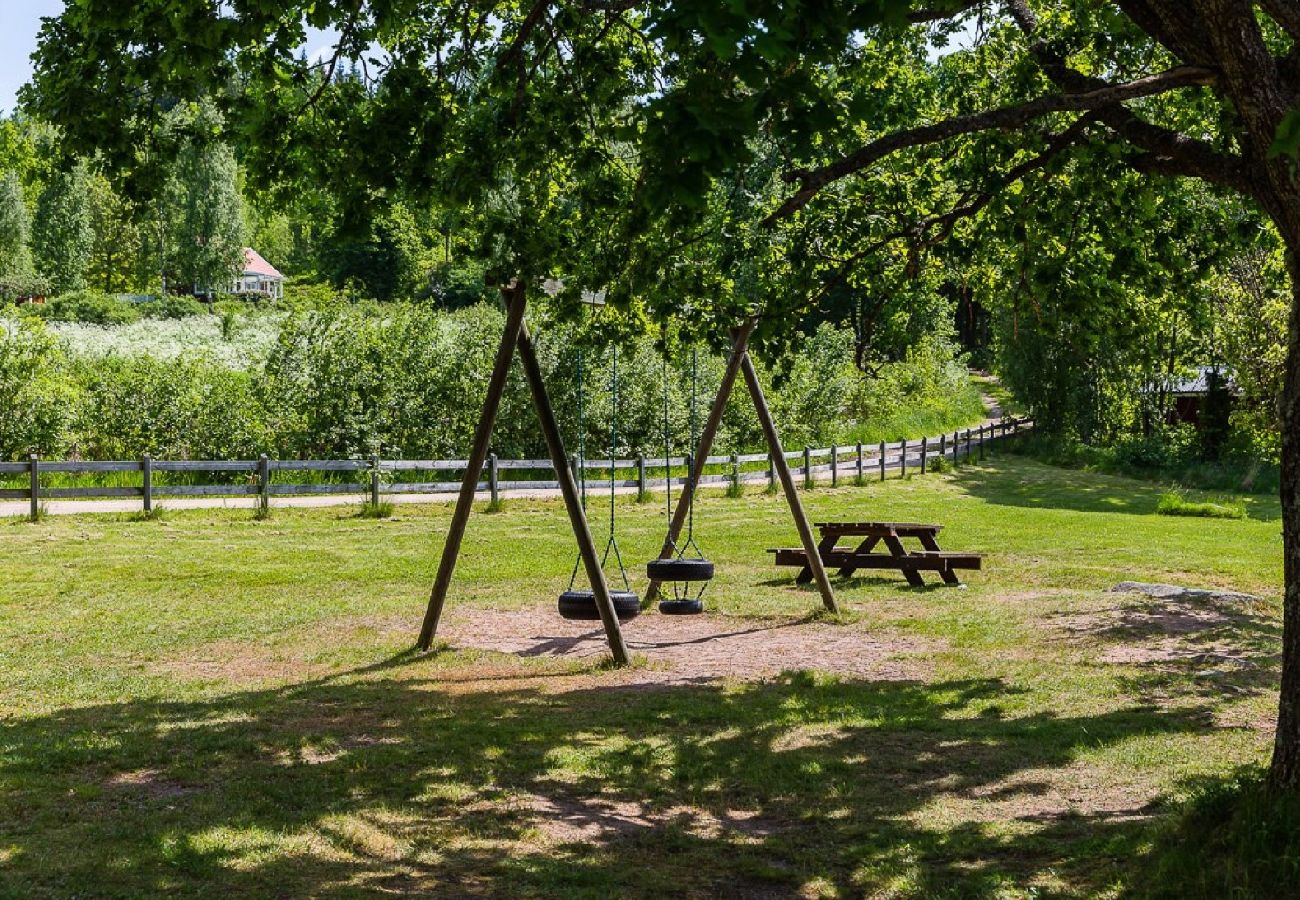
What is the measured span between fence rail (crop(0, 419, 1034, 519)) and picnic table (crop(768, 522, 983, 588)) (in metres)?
2.58

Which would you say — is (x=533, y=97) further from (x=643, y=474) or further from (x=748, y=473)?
(x=748, y=473)

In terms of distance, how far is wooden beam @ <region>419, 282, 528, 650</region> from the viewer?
1107 cm

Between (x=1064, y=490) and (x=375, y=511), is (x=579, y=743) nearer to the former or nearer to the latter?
(x=375, y=511)

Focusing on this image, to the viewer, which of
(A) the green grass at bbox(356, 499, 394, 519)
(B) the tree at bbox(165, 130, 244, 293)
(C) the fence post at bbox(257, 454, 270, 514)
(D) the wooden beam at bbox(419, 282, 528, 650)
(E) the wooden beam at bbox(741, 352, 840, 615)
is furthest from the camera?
(B) the tree at bbox(165, 130, 244, 293)

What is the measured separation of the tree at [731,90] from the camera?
606 cm

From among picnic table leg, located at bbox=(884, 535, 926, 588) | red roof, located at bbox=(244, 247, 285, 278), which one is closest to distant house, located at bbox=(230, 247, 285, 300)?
red roof, located at bbox=(244, 247, 285, 278)

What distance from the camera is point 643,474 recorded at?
2872 centimetres

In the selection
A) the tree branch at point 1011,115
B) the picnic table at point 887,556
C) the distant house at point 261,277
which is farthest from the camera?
the distant house at point 261,277

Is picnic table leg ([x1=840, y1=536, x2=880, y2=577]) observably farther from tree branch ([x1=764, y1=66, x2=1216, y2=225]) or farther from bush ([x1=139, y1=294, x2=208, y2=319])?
bush ([x1=139, y1=294, x2=208, y2=319])

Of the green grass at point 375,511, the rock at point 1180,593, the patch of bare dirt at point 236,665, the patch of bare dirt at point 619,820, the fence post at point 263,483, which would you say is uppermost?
the fence post at point 263,483

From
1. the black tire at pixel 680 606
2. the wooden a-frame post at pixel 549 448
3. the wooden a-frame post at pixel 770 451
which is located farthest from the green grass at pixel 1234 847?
the wooden a-frame post at pixel 770 451

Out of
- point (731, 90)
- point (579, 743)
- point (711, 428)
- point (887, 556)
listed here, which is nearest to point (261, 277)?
point (887, 556)

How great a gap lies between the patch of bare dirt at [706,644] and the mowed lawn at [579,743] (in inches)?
6.3

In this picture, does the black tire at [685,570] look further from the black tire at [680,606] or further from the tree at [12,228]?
the tree at [12,228]
